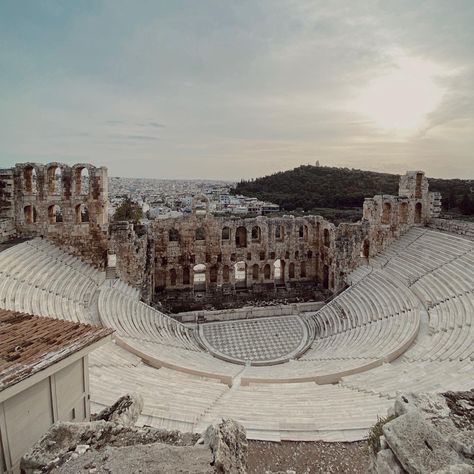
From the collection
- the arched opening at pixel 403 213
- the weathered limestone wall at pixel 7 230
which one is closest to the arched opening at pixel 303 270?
the arched opening at pixel 403 213

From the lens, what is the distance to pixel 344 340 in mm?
16062

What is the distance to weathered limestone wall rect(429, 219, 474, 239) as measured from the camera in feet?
68.2

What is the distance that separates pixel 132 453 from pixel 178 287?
20.6 meters

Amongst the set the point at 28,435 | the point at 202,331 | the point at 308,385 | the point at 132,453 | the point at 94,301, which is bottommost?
the point at 202,331

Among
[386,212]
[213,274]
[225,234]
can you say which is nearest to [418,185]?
[386,212]

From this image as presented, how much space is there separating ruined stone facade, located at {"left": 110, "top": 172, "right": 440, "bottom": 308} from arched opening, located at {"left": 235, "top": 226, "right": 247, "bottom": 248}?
0.26 ft

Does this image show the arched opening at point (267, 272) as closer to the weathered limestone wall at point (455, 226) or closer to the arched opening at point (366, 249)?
the arched opening at point (366, 249)

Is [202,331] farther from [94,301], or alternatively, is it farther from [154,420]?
[154,420]

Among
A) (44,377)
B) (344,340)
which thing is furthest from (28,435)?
(344,340)

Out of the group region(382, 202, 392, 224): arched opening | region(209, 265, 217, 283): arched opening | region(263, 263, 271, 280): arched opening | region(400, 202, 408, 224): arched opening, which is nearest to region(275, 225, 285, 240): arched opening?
region(263, 263, 271, 280): arched opening

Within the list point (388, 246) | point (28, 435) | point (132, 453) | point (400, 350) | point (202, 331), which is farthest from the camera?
point (388, 246)

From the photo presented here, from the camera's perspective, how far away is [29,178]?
20.0 m

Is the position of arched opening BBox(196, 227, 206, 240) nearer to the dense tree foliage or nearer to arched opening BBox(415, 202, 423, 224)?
arched opening BBox(415, 202, 423, 224)

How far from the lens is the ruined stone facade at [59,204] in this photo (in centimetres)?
1962
